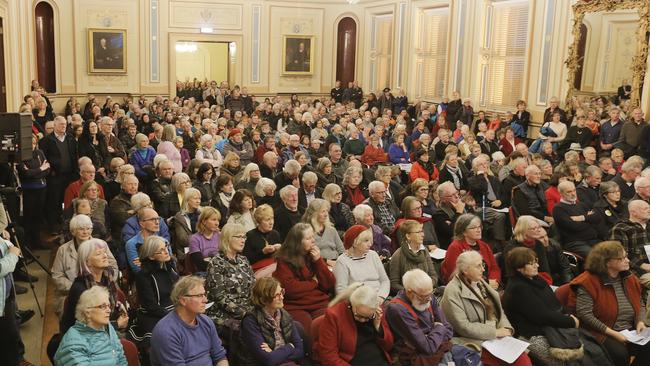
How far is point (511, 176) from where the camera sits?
8.63 meters

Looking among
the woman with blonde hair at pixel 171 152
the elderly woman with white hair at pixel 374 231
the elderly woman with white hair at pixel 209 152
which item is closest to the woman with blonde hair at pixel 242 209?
the elderly woman with white hair at pixel 374 231

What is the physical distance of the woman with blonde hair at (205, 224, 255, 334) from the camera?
497 cm

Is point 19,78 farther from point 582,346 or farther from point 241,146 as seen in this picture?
point 582,346

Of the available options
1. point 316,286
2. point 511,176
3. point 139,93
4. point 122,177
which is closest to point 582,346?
point 316,286

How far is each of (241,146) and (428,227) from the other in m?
5.08

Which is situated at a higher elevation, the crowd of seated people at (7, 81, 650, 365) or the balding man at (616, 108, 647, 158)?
the balding man at (616, 108, 647, 158)

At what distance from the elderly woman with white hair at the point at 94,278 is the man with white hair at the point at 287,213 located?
89.4 inches

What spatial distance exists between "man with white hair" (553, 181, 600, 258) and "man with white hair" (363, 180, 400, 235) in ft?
5.79

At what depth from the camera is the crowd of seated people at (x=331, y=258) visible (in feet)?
14.4

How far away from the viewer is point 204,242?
231 inches

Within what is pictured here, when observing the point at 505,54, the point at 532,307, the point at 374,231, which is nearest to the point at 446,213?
the point at 374,231

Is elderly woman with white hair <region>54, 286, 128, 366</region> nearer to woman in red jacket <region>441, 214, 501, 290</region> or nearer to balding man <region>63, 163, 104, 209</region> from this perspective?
woman in red jacket <region>441, 214, 501, 290</region>

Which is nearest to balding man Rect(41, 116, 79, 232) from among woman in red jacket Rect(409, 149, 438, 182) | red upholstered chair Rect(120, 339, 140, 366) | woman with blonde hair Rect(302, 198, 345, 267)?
woman with blonde hair Rect(302, 198, 345, 267)

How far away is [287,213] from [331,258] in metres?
0.97
